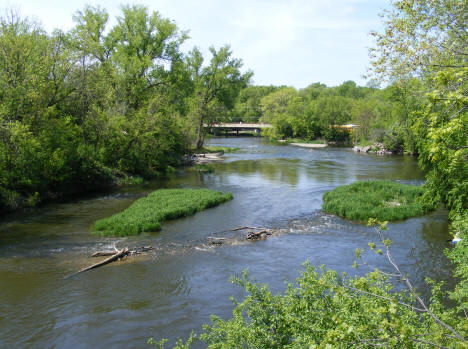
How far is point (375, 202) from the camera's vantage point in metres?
24.7

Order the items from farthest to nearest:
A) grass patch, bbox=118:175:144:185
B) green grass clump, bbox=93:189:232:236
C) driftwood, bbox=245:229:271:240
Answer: grass patch, bbox=118:175:144:185 → green grass clump, bbox=93:189:232:236 → driftwood, bbox=245:229:271:240

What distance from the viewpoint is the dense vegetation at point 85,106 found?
78.4 ft

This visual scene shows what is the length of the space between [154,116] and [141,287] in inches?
1000

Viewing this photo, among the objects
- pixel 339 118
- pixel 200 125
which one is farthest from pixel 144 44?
pixel 339 118

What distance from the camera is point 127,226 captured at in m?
19.6

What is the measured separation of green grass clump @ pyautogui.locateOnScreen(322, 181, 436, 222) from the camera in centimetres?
2241

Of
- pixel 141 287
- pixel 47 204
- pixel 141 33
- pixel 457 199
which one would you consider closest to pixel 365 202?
pixel 457 199

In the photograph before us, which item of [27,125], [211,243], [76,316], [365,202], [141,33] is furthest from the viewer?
[141,33]

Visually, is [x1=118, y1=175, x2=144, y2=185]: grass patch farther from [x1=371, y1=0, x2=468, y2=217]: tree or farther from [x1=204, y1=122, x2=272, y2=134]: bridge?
[x1=204, y1=122, x2=272, y2=134]: bridge

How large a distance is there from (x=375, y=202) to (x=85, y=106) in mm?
23380

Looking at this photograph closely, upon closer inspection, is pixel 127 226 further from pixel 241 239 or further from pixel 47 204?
pixel 47 204

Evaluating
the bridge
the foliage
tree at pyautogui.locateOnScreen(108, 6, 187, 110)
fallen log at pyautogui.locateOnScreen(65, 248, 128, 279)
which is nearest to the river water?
fallen log at pyautogui.locateOnScreen(65, 248, 128, 279)

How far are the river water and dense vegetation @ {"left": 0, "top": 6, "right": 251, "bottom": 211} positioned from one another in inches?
118

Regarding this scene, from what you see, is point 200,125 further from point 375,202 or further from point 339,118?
point 339,118
